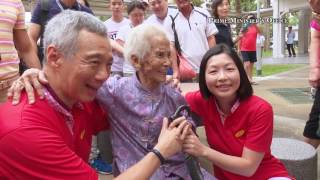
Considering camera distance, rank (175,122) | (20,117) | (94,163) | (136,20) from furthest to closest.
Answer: (136,20) < (94,163) < (175,122) < (20,117)

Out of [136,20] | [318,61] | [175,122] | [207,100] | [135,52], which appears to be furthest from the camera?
[136,20]

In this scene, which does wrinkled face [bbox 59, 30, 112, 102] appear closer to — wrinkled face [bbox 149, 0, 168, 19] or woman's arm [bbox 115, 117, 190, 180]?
woman's arm [bbox 115, 117, 190, 180]

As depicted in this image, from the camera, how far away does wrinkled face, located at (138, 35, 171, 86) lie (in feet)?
7.15

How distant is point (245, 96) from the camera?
2.29 meters

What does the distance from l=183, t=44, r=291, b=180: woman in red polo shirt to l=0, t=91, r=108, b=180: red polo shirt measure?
795 millimetres

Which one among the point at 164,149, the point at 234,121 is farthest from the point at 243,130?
the point at 164,149

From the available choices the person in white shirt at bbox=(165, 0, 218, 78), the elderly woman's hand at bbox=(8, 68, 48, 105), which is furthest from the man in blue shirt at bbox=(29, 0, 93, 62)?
the elderly woman's hand at bbox=(8, 68, 48, 105)

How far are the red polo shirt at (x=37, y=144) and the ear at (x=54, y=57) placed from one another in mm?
134

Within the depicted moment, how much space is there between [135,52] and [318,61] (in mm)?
2011

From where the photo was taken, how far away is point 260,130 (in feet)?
7.16

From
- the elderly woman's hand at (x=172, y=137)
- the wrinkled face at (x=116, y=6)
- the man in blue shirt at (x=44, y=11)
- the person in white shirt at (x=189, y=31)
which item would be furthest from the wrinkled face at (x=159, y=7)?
the elderly woman's hand at (x=172, y=137)

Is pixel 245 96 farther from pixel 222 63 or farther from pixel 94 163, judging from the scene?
pixel 94 163

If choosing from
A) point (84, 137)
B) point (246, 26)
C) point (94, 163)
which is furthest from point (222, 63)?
point (246, 26)

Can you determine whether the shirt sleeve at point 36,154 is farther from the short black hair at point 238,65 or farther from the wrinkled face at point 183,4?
the wrinkled face at point 183,4
